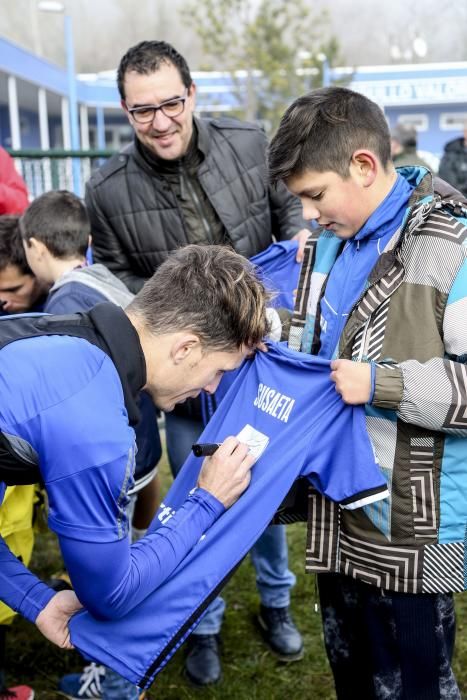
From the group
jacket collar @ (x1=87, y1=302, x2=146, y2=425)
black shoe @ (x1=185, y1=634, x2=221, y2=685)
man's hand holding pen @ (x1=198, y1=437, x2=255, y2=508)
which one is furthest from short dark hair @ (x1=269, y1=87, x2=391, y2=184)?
black shoe @ (x1=185, y1=634, x2=221, y2=685)

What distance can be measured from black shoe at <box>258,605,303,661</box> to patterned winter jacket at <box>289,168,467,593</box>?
1419 millimetres

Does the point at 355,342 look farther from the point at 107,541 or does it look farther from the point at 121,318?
the point at 107,541

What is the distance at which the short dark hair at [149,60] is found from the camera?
2.95 m

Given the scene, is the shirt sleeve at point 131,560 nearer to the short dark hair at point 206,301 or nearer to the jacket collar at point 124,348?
the jacket collar at point 124,348

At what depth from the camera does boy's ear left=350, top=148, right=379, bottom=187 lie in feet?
6.71

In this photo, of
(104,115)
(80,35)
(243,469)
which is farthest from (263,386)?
(80,35)

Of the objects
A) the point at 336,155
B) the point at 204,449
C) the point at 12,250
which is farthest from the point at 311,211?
the point at 12,250

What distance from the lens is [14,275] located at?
3.27 m

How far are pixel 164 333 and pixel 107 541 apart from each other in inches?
20.4

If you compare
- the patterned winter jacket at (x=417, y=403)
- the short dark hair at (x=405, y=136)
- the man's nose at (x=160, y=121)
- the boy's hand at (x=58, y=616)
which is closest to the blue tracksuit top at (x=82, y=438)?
the boy's hand at (x=58, y=616)

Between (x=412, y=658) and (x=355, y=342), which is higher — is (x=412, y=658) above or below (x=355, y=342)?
below

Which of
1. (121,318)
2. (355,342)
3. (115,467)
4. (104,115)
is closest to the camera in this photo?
(115,467)

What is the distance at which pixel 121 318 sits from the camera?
180 centimetres

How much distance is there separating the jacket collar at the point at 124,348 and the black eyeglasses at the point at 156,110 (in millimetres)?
1402
